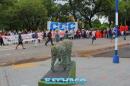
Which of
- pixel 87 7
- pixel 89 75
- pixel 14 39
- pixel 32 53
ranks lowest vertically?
pixel 14 39

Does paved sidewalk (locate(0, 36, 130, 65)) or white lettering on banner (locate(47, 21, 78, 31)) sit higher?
white lettering on banner (locate(47, 21, 78, 31))

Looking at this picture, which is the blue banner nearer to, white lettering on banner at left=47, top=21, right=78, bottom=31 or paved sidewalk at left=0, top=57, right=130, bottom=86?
white lettering on banner at left=47, top=21, right=78, bottom=31

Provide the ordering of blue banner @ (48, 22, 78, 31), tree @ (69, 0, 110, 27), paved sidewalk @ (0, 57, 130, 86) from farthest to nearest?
tree @ (69, 0, 110, 27), blue banner @ (48, 22, 78, 31), paved sidewalk @ (0, 57, 130, 86)

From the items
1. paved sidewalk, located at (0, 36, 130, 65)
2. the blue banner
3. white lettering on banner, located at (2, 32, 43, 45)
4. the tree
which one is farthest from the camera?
the tree

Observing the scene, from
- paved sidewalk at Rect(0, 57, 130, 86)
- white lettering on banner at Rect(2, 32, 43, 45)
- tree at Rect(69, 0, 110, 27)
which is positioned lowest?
white lettering on banner at Rect(2, 32, 43, 45)

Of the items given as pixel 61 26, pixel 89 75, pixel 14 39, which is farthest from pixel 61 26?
pixel 89 75

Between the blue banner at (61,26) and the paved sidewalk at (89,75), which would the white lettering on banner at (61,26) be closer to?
the blue banner at (61,26)

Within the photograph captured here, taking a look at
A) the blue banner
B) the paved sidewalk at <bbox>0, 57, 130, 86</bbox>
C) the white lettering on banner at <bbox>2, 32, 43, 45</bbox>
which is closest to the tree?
the blue banner

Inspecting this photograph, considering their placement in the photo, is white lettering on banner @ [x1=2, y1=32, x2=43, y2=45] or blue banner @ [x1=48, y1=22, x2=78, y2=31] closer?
white lettering on banner @ [x1=2, y1=32, x2=43, y2=45]

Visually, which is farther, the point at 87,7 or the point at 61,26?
the point at 87,7

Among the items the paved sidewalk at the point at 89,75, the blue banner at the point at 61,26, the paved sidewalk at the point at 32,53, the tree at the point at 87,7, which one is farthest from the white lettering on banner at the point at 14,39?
the paved sidewalk at the point at 89,75

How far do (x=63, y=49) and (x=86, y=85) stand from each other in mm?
1915

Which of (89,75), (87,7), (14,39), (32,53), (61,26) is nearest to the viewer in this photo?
(89,75)

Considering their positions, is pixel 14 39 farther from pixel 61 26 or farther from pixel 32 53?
pixel 32 53
